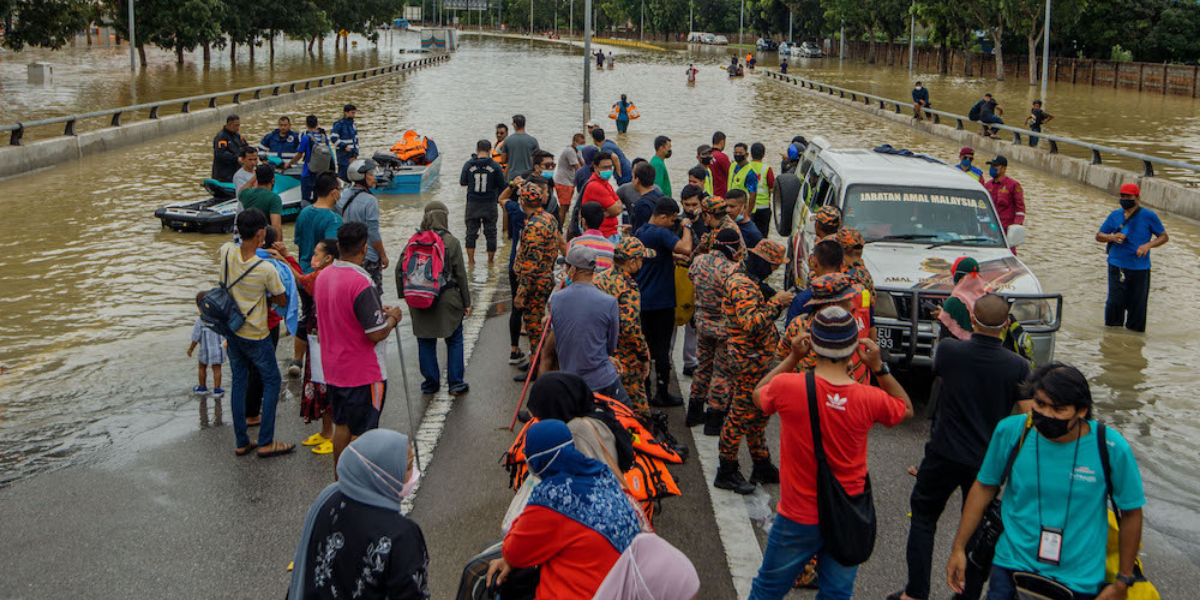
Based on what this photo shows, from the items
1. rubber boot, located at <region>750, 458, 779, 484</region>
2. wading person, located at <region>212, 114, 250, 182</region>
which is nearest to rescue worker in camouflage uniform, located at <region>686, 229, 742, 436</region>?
rubber boot, located at <region>750, 458, 779, 484</region>

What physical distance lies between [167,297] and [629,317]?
770cm

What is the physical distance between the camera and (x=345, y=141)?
18.2 m

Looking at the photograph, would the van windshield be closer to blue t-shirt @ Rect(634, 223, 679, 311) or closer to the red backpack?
blue t-shirt @ Rect(634, 223, 679, 311)

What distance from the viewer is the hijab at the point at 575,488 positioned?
385 centimetres

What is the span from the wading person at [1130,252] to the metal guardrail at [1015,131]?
28.4 feet

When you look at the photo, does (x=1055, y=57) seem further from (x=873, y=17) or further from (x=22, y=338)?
(x=22, y=338)

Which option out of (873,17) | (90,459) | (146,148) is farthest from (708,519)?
(873,17)

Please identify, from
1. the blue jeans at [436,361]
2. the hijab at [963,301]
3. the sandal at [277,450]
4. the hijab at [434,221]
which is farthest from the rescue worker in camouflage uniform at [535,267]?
the hijab at [963,301]

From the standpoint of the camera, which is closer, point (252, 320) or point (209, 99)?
point (252, 320)

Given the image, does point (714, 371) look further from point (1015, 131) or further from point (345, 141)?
point (1015, 131)

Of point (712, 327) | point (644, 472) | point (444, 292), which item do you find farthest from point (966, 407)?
point (444, 292)

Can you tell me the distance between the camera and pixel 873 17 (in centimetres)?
9056

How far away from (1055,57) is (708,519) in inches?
2783

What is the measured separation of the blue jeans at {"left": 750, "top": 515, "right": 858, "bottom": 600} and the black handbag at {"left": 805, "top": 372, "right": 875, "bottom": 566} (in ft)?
0.36
